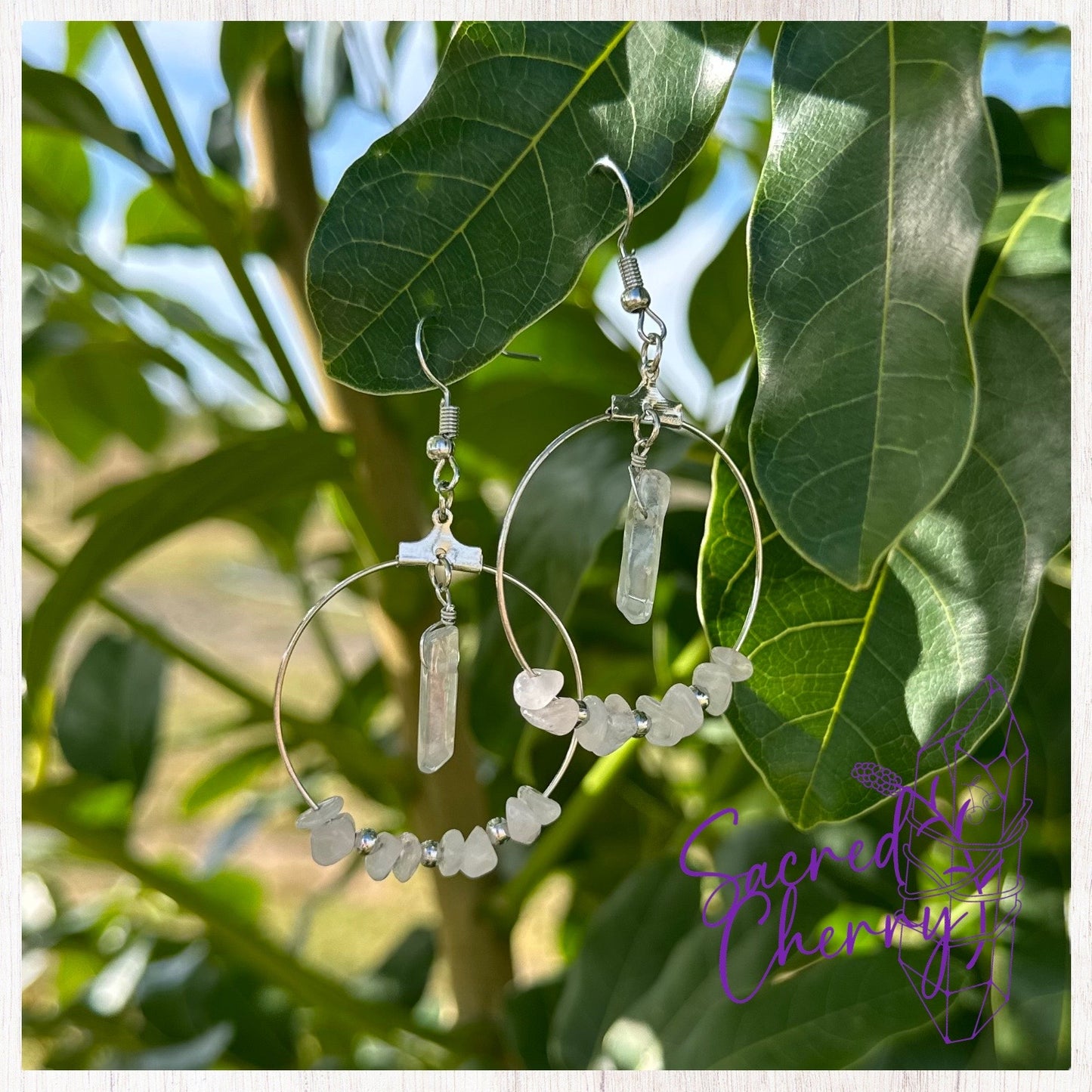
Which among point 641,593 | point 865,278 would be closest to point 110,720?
point 641,593

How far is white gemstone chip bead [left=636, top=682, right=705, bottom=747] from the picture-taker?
0.40m

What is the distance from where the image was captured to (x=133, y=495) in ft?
1.69

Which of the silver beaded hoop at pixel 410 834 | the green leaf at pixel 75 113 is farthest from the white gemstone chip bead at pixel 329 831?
the green leaf at pixel 75 113

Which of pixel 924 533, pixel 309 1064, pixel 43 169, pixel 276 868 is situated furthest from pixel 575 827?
pixel 276 868

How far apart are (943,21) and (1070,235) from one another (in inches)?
4.3

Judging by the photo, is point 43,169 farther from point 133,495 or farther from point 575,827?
point 575,827

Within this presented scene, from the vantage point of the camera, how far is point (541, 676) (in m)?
0.40

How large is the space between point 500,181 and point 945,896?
1.28 feet

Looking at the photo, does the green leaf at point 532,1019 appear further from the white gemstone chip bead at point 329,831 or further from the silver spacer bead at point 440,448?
the silver spacer bead at point 440,448

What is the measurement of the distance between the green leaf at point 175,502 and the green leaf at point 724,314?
0.27 meters

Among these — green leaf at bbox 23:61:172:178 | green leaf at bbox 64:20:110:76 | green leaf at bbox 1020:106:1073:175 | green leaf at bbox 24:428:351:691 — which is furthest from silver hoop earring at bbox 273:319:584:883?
green leaf at bbox 64:20:110:76

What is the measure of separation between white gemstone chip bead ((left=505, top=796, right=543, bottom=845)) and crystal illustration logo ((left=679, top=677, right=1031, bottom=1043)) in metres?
0.14

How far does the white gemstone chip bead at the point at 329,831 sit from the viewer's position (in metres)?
0.40

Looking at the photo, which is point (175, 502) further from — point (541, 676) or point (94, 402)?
point (94, 402)
